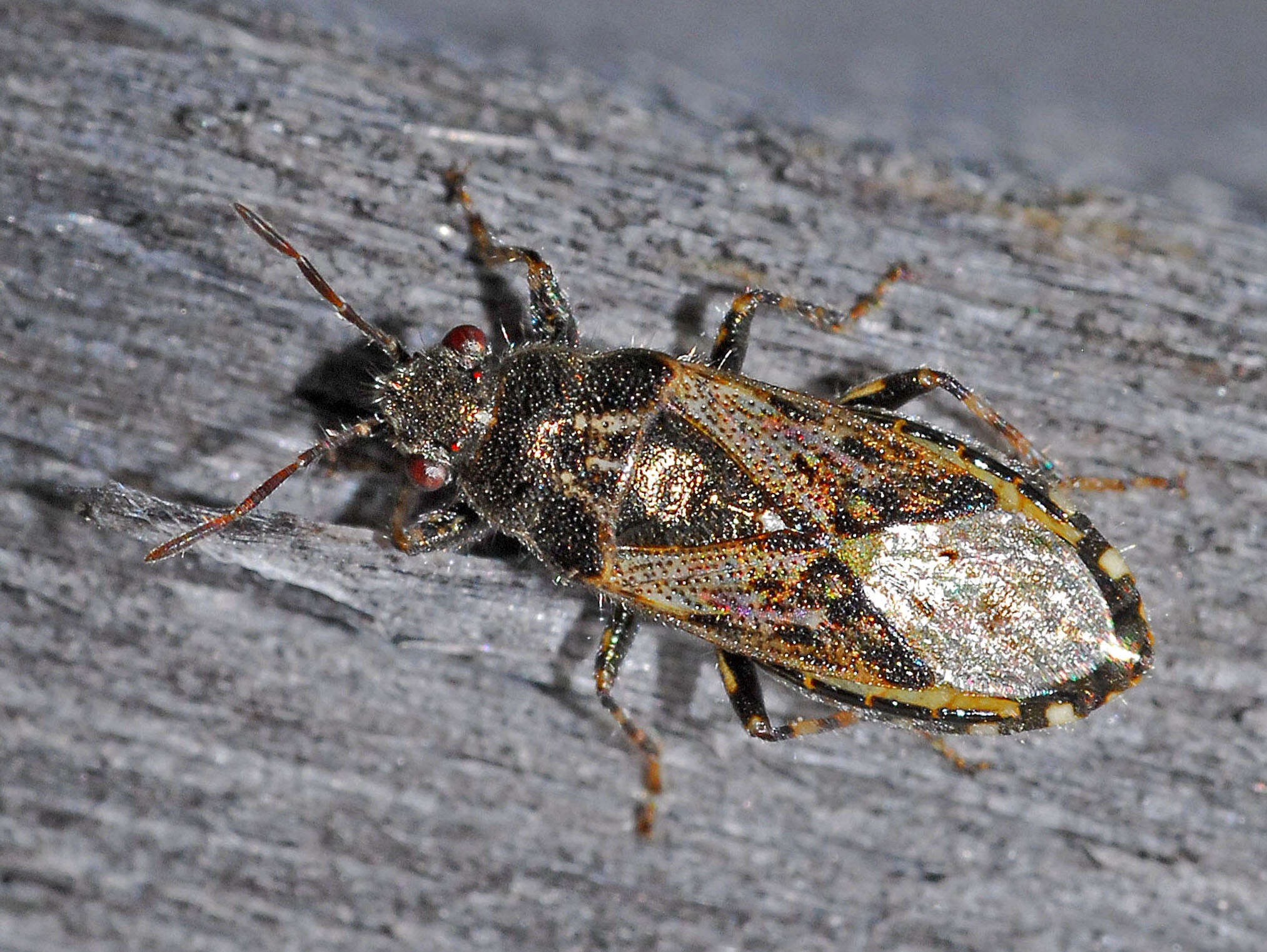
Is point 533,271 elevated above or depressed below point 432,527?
above

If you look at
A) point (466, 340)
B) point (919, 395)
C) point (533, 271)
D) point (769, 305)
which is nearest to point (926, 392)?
point (919, 395)

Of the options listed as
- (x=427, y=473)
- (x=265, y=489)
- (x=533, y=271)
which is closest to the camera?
(x=265, y=489)

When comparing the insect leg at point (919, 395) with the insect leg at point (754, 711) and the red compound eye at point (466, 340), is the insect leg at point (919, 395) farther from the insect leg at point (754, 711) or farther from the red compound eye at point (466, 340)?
the red compound eye at point (466, 340)

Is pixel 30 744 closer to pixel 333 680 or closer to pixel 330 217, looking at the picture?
pixel 333 680

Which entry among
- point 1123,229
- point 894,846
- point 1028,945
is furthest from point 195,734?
point 1123,229

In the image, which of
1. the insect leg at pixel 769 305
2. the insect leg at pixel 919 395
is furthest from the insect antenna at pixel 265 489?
the insect leg at pixel 919 395

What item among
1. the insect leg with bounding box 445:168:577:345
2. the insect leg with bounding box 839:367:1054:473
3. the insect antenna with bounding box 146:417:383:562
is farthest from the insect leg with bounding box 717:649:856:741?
the insect antenna with bounding box 146:417:383:562

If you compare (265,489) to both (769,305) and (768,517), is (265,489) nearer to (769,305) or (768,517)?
(768,517)

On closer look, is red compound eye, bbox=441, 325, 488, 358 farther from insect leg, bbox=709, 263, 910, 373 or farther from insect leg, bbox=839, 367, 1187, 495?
insect leg, bbox=839, 367, 1187, 495
